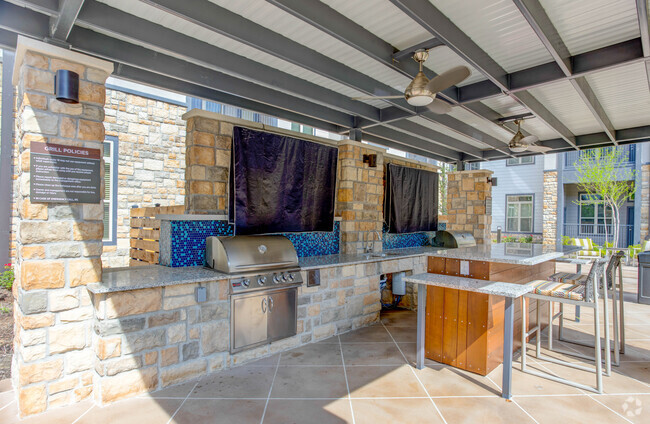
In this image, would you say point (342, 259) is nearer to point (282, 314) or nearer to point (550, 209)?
point (282, 314)

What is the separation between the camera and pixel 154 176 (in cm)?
643

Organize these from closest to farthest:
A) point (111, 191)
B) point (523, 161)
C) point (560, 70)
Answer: point (560, 70) < point (111, 191) < point (523, 161)

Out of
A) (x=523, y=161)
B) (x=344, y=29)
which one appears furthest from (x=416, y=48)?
(x=523, y=161)

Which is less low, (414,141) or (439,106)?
(414,141)

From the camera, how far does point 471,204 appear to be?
7453mm

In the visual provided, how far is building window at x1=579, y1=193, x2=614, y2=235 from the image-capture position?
37.9ft

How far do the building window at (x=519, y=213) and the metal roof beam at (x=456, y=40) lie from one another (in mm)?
9105

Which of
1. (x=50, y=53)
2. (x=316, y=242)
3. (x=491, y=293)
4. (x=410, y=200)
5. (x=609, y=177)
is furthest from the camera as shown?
(x=609, y=177)

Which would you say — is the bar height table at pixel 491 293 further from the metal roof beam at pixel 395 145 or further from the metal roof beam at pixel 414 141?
the metal roof beam at pixel 395 145

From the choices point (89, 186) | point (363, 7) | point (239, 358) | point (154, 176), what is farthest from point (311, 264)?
point (154, 176)

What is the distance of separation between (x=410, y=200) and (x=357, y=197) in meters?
1.55

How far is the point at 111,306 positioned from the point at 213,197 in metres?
1.46

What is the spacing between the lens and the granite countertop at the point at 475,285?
2.63m

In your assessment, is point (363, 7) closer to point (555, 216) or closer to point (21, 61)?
point (21, 61)
